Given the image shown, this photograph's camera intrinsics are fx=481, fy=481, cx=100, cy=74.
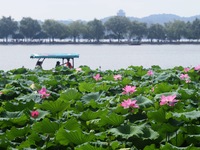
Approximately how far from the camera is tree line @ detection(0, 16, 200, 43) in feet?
455

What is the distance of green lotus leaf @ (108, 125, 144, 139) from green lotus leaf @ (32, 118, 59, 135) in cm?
41

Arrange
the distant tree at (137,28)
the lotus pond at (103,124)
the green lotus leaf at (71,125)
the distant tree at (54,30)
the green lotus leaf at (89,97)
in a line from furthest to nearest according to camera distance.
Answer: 1. the distant tree at (137,28)
2. the distant tree at (54,30)
3. the green lotus leaf at (89,97)
4. the green lotus leaf at (71,125)
5. the lotus pond at (103,124)

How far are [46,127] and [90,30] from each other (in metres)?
136

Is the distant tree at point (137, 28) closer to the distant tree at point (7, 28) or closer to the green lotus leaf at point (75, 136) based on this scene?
the distant tree at point (7, 28)

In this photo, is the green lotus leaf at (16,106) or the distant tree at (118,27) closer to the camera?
the green lotus leaf at (16,106)

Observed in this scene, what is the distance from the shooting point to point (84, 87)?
5.63 metres

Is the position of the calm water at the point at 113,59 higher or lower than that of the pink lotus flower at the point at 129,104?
lower

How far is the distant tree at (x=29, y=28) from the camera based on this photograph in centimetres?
13812

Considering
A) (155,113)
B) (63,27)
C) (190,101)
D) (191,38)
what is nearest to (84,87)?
(190,101)

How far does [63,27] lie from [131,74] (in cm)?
13206

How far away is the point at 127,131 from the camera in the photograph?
347 cm

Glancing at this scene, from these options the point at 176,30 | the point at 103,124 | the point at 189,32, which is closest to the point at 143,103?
the point at 103,124

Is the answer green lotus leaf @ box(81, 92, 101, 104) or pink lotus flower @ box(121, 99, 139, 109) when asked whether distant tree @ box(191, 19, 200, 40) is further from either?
pink lotus flower @ box(121, 99, 139, 109)

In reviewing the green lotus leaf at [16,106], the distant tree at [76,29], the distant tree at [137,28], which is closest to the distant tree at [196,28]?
the distant tree at [137,28]
